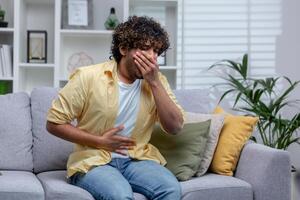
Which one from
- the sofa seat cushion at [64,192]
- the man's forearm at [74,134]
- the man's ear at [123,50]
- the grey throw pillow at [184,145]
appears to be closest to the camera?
the sofa seat cushion at [64,192]

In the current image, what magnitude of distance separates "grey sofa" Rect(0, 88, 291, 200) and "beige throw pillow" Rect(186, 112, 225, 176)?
5 centimetres

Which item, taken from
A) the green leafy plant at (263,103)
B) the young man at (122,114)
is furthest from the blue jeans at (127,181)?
the green leafy plant at (263,103)

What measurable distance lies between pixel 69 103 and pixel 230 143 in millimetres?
866

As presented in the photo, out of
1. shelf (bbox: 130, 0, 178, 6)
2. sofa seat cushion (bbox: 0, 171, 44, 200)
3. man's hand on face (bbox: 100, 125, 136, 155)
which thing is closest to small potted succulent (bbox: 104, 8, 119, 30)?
shelf (bbox: 130, 0, 178, 6)

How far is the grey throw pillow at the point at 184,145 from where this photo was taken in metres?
2.42

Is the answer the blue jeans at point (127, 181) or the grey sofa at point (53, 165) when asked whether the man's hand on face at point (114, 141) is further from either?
the grey sofa at point (53, 165)

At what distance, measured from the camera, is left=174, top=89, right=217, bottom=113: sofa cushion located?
9.25ft

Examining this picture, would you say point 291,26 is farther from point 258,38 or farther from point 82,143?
point 82,143

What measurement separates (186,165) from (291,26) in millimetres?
1801

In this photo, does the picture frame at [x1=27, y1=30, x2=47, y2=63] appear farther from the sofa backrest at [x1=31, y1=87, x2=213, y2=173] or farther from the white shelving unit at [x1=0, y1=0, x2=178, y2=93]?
the sofa backrest at [x1=31, y1=87, x2=213, y2=173]

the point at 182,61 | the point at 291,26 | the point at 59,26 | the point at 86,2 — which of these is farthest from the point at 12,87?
the point at 291,26

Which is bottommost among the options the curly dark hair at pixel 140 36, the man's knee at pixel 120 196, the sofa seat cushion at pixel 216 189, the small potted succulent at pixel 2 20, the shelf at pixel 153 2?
the sofa seat cushion at pixel 216 189

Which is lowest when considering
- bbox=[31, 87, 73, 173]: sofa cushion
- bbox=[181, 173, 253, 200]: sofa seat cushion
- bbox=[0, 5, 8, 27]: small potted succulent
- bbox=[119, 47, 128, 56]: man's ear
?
bbox=[181, 173, 253, 200]: sofa seat cushion

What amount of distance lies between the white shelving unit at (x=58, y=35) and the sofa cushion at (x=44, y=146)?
784 mm
